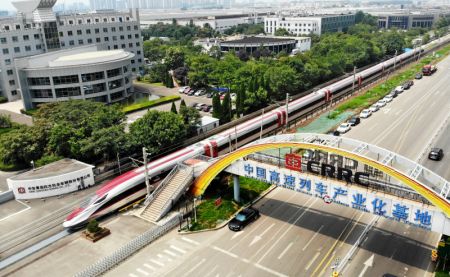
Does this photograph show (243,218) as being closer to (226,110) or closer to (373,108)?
(226,110)

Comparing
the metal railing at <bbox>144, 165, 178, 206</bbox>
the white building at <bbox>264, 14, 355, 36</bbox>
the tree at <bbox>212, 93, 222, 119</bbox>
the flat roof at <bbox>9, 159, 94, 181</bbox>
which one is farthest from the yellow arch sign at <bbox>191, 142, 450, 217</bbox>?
the white building at <bbox>264, 14, 355, 36</bbox>

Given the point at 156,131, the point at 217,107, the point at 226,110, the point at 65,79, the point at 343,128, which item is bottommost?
the point at 343,128

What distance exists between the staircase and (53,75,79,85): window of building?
48.5m

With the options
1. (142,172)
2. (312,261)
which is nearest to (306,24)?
(142,172)

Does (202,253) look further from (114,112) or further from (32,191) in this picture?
(114,112)

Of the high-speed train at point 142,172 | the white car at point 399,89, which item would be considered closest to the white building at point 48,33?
the high-speed train at point 142,172

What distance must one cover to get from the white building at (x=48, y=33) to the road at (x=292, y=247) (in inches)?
3040

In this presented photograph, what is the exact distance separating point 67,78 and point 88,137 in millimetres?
33838

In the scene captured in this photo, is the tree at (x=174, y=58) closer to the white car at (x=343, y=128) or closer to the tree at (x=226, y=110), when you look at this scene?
the tree at (x=226, y=110)

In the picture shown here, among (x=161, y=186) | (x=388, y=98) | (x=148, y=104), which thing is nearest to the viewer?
(x=161, y=186)

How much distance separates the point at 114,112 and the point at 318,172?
34.7m

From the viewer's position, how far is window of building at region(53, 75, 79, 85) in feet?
259

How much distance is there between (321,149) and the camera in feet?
97.8

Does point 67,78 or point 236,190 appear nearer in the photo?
point 236,190
